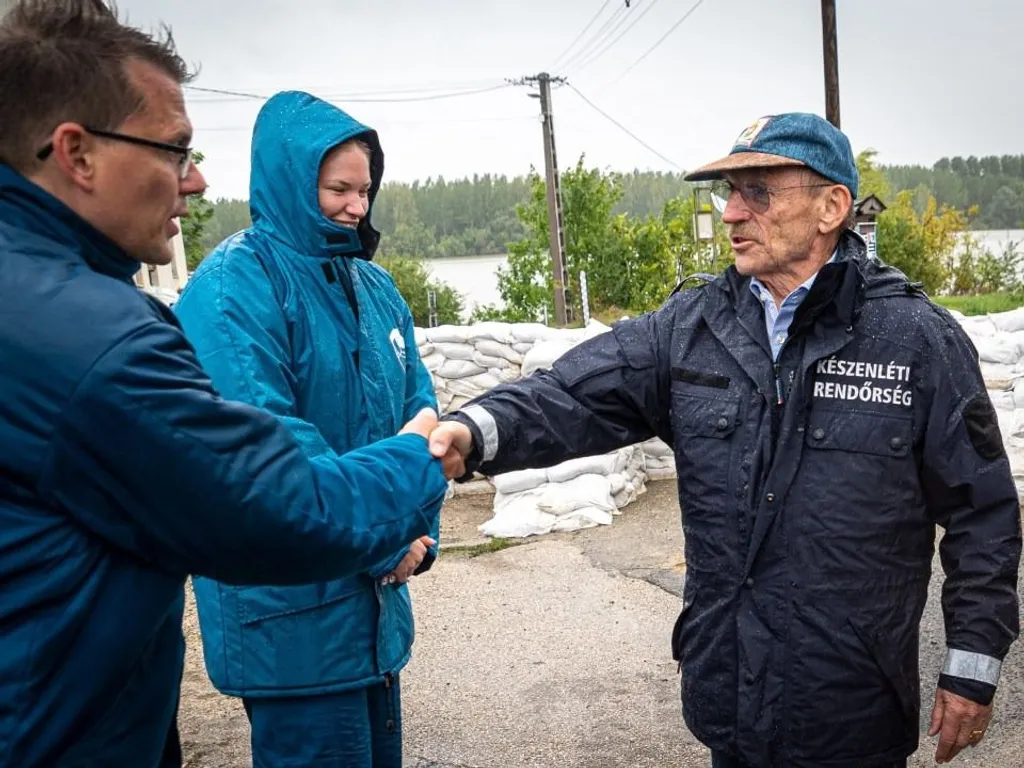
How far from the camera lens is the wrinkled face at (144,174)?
4.56 feet

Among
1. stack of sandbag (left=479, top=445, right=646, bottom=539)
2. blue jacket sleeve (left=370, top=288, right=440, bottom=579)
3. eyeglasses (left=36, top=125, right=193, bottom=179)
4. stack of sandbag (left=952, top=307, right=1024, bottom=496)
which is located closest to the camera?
eyeglasses (left=36, top=125, right=193, bottom=179)

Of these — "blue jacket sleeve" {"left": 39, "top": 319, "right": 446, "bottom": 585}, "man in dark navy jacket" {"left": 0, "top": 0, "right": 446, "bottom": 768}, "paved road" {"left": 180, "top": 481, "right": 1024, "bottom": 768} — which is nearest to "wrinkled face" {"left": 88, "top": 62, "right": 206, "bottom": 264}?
"man in dark navy jacket" {"left": 0, "top": 0, "right": 446, "bottom": 768}

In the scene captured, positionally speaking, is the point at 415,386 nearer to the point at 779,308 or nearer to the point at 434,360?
the point at 779,308

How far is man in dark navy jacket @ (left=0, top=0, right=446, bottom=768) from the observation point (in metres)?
1.21

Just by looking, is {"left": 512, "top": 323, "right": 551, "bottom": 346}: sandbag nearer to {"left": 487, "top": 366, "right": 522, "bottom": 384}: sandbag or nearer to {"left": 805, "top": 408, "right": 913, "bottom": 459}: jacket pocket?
{"left": 487, "top": 366, "right": 522, "bottom": 384}: sandbag

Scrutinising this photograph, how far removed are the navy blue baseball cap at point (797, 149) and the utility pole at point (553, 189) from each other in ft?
71.2

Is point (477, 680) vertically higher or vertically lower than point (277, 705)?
lower

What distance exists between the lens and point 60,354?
119 cm

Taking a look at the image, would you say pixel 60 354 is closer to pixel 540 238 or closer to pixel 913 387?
pixel 913 387

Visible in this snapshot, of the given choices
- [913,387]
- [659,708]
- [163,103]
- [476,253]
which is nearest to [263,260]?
[163,103]

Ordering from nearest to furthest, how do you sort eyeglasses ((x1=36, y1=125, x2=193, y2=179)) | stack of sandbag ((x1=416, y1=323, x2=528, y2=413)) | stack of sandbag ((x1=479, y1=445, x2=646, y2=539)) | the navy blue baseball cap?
eyeglasses ((x1=36, y1=125, x2=193, y2=179))
the navy blue baseball cap
stack of sandbag ((x1=479, y1=445, x2=646, y2=539))
stack of sandbag ((x1=416, y1=323, x2=528, y2=413))

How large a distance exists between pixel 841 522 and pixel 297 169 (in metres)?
1.44

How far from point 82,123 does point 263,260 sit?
2.95ft

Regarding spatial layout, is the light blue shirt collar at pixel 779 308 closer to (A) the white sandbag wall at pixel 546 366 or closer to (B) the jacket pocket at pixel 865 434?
(B) the jacket pocket at pixel 865 434
